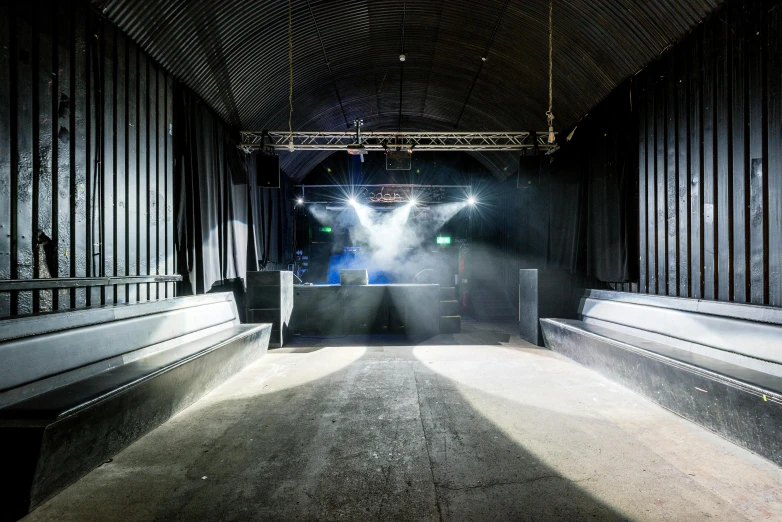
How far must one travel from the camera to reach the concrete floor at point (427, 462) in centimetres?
198

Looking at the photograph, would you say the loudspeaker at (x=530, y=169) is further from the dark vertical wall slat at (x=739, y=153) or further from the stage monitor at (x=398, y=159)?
the dark vertical wall slat at (x=739, y=153)

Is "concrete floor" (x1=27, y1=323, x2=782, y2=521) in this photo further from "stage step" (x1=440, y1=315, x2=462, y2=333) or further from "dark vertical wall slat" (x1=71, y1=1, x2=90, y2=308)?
"stage step" (x1=440, y1=315, x2=462, y2=333)

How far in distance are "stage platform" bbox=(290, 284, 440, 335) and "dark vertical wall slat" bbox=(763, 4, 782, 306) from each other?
498 cm

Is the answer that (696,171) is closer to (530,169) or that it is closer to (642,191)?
(642,191)

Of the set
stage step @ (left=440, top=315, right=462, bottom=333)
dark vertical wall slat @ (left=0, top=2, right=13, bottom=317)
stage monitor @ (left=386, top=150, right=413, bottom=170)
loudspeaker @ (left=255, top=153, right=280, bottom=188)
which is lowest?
stage step @ (left=440, top=315, right=462, bottom=333)

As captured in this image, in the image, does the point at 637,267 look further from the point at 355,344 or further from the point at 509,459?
the point at 355,344

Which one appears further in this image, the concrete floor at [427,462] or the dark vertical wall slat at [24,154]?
the dark vertical wall slat at [24,154]

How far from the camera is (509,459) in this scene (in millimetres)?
2480

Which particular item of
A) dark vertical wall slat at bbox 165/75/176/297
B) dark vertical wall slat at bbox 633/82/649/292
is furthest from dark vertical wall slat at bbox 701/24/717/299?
dark vertical wall slat at bbox 165/75/176/297

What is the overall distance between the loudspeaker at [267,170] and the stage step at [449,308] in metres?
4.46

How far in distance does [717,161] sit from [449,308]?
17.0 feet

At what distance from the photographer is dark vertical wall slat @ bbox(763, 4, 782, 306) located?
10.5 ft

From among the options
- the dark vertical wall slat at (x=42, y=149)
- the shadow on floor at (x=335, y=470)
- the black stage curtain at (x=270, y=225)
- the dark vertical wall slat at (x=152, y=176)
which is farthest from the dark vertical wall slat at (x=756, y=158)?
the black stage curtain at (x=270, y=225)

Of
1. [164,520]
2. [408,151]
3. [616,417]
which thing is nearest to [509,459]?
[616,417]
